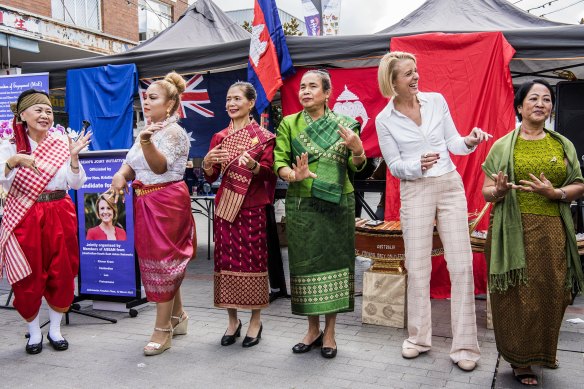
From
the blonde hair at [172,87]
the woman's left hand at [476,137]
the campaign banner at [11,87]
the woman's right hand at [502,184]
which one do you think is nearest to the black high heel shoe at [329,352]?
the woman's right hand at [502,184]

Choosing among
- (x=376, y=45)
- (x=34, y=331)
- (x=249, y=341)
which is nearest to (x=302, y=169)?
(x=249, y=341)

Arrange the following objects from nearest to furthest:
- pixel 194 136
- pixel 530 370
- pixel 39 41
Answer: pixel 530 370
pixel 194 136
pixel 39 41

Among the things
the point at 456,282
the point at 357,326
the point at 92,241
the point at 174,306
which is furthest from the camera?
the point at 92,241

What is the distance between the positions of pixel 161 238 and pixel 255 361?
1.05 meters

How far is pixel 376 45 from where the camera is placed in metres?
5.53

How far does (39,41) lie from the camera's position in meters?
13.5

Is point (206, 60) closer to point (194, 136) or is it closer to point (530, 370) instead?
point (194, 136)

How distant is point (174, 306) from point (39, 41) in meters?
11.4

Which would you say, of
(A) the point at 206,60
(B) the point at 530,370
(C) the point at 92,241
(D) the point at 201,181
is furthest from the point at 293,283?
(D) the point at 201,181

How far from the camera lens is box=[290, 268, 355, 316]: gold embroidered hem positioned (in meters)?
3.75

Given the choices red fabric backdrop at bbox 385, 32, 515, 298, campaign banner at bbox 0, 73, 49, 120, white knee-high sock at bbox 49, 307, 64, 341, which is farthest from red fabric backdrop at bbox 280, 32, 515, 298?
campaign banner at bbox 0, 73, 49, 120

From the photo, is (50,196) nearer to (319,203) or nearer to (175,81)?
(175,81)

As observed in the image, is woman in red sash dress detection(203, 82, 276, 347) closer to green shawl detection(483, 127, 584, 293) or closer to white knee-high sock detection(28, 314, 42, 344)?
white knee-high sock detection(28, 314, 42, 344)

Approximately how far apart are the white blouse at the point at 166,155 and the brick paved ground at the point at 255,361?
1237 mm
